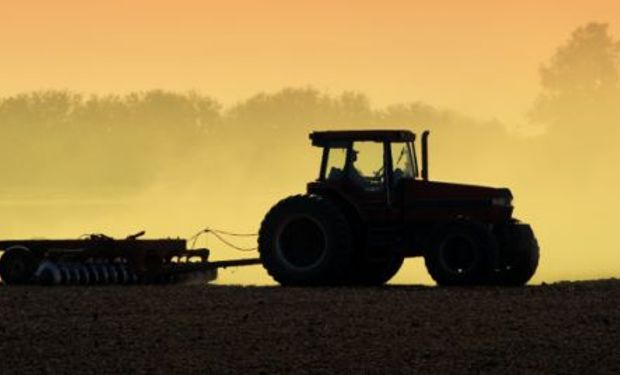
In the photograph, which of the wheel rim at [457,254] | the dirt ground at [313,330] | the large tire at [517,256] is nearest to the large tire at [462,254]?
the wheel rim at [457,254]

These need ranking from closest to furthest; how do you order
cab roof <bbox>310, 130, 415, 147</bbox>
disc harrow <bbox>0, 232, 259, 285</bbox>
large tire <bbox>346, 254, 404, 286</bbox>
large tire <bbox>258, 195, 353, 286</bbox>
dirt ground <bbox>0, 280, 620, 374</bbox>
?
dirt ground <bbox>0, 280, 620, 374</bbox>
large tire <bbox>258, 195, 353, 286</bbox>
cab roof <bbox>310, 130, 415, 147</bbox>
large tire <bbox>346, 254, 404, 286</bbox>
disc harrow <bbox>0, 232, 259, 285</bbox>

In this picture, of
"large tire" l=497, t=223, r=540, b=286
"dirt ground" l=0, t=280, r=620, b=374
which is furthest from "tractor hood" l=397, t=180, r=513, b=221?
"dirt ground" l=0, t=280, r=620, b=374

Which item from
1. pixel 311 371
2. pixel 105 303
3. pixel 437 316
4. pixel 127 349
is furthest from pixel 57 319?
pixel 311 371

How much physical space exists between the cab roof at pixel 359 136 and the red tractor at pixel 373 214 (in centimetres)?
2

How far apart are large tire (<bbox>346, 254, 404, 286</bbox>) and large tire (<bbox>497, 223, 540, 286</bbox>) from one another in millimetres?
2103

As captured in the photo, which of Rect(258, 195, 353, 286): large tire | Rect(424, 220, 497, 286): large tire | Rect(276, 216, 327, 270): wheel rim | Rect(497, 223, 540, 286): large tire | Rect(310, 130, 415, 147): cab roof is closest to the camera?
Rect(424, 220, 497, 286): large tire

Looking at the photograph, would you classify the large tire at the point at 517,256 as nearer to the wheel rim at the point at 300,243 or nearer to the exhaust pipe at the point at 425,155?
the exhaust pipe at the point at 425,155

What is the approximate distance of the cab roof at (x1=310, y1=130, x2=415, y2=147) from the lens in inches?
1169

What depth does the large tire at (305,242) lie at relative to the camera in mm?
29203

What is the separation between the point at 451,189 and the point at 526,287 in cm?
268

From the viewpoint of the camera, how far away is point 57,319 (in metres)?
23.0

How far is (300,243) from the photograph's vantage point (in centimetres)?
3006

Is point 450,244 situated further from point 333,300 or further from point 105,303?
point 105,303

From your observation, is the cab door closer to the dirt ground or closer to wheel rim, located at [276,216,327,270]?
wheel rim, located at [276,216,327,270]
